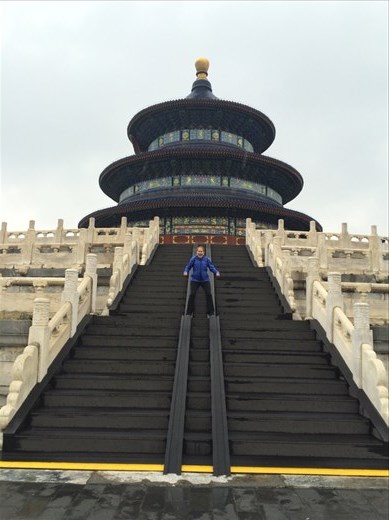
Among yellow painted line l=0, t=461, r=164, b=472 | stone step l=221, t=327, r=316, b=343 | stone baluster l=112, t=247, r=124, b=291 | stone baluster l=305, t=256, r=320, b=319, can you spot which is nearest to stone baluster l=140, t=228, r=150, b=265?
stone baluster l=112, t=247, r=124, b=291

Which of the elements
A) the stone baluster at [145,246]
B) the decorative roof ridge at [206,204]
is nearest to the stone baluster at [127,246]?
the stone baluster at [145,246]

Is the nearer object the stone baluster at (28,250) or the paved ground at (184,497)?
the paved ground at (184,497)

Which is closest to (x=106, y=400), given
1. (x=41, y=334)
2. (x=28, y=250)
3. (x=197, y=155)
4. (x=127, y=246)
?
(x=41, y=334)

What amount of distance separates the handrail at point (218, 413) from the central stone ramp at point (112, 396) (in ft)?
2.46

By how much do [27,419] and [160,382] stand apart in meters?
2.22

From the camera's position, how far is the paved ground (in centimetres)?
473

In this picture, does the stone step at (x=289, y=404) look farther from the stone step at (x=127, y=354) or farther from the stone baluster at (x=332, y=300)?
the stone baluster at (x=332, y=300)

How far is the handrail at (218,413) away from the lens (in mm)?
5902

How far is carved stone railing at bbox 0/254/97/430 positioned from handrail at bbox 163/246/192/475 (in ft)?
7.49

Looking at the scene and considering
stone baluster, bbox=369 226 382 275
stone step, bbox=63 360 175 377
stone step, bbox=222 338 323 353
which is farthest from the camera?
stone baluster, bbox=369 226 382 275

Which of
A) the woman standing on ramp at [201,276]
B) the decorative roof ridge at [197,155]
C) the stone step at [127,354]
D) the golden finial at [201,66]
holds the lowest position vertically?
the stone step at [127,354]

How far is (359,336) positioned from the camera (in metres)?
7.77

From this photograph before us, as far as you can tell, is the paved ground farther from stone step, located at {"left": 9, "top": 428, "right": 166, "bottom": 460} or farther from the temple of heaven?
the temple of heaven

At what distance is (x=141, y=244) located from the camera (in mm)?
18156
